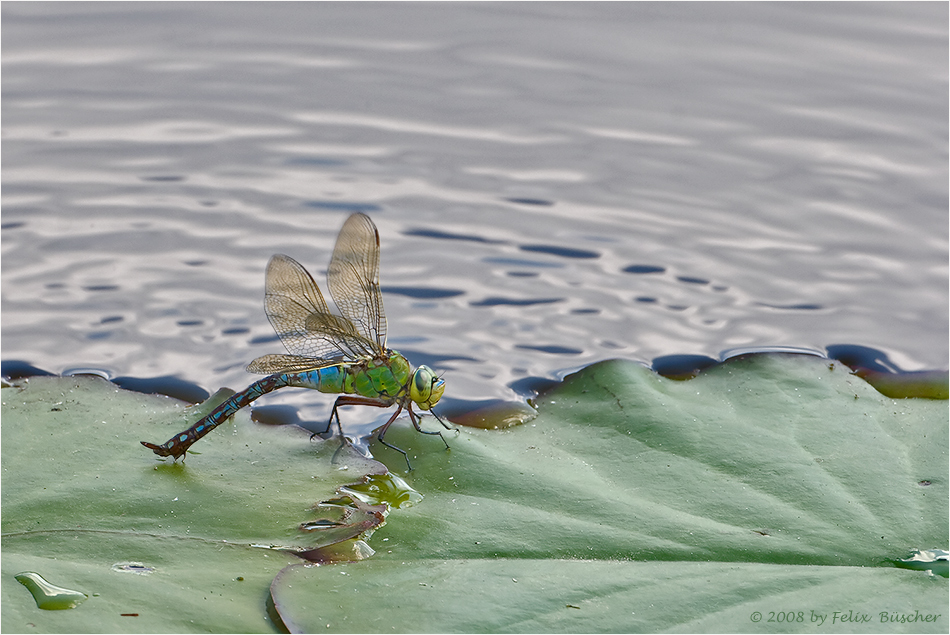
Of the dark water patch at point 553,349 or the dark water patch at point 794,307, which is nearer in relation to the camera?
the dark water patch at point 553,349

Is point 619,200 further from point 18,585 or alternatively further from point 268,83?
point 18,585

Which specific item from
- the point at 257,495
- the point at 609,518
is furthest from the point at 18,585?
the point at 609,518

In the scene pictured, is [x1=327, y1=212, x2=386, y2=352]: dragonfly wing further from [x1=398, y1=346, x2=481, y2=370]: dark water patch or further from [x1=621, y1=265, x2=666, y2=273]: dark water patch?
[x1=621, y1=265, x2=666, y2=273]: dark water patch

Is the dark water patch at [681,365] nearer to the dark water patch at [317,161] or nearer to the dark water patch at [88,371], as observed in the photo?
the dark water patch at [88,371]

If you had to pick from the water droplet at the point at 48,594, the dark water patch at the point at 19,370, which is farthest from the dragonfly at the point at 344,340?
the water droplet at the point at 48,594

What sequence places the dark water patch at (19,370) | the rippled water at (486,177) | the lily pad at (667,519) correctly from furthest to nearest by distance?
1. the rippled water at (486,177)
2. the dark water patch at (19,370)
3. the lily pad at (667,519)

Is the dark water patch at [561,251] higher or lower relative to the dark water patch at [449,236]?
lower
